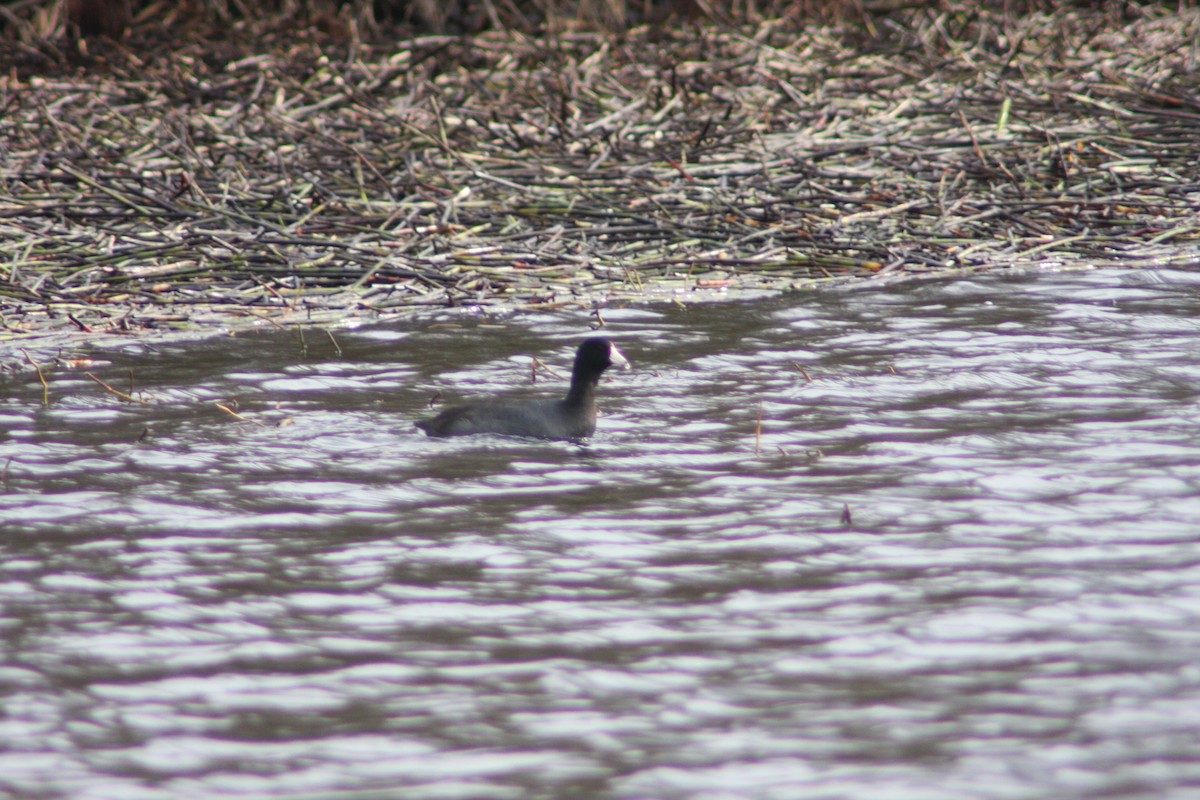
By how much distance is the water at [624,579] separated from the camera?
5.09 metres

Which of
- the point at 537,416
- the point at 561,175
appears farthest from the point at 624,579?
the point at 561,175

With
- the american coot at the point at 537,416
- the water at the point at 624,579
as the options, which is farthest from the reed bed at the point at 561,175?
the american coot at the point at 537,416

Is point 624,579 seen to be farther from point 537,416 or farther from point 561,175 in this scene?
point 561,175

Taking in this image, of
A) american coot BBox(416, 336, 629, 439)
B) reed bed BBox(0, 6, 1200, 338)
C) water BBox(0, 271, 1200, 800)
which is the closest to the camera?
water BBox(0, 271, 1200, 800)

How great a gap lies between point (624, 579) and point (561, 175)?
932 cm

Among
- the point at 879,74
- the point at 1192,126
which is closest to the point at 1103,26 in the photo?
the point at 879,74

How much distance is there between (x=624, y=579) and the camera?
664 cm

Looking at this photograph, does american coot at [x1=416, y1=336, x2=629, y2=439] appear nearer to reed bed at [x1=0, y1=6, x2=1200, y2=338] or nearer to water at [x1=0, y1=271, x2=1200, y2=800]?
water at [x1=0, y1=271, x2=1200, y2=800]

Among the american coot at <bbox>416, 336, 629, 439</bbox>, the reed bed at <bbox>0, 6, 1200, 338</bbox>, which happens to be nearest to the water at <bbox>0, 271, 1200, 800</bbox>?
the american coot at <bbox>416, 336, 629, 439</bbox>

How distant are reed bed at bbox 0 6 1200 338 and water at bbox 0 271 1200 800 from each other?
2.27m

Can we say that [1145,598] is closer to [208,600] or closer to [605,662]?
[605,662]

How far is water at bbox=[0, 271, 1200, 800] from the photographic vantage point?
509cm

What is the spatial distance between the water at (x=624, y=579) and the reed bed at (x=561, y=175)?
2.27 metres

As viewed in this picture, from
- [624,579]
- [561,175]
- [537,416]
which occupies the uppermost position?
[561,175]
